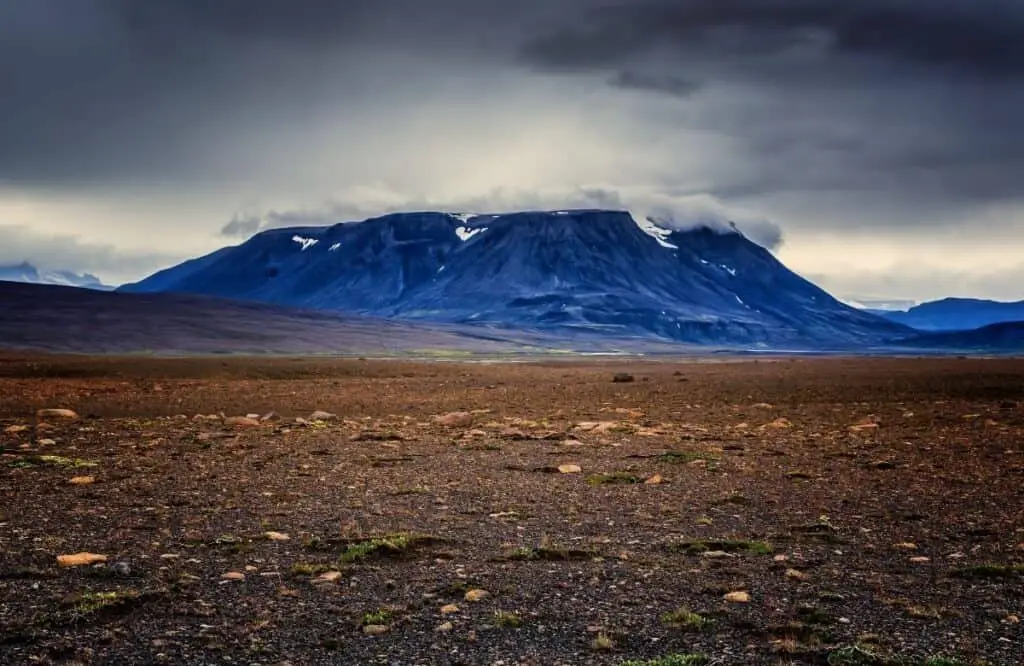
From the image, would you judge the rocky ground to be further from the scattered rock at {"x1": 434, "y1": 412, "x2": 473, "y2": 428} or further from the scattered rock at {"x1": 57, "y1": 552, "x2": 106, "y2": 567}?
the scattered rock at {"x1": 434, "y1": 412, "x2": 473, "y2": 428}

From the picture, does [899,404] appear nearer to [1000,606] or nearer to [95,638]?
[1000,606]

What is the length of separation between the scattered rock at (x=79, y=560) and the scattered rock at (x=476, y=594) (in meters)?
5.65

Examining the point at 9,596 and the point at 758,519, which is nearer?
the point at 9,596

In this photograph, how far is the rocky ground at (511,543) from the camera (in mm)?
10078

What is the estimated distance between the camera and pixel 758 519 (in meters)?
17.0

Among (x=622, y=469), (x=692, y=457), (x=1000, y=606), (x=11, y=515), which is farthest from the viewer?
(x=692, y=457)

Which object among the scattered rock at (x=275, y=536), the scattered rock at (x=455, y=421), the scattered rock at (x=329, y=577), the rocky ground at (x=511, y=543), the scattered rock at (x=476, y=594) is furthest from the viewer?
the scattered rock at (x=455, y=421)

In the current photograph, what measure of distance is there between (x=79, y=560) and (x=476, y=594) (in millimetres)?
6008

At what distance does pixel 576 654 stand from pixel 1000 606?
5748 millimetres

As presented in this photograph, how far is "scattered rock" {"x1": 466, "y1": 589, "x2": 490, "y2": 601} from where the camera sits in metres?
11.8

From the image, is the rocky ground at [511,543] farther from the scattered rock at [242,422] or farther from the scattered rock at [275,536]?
the scattered rock at [242,422]

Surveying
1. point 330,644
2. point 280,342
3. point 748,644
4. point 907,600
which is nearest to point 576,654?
point 748,644

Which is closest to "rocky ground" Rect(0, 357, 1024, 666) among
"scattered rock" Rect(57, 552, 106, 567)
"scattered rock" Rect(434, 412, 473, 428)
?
"scattered rock" Rect(57, 552, 106, 567)

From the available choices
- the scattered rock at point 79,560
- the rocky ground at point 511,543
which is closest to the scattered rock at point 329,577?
the rocky ground at point 511,543
